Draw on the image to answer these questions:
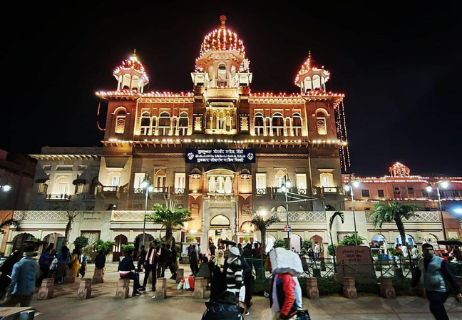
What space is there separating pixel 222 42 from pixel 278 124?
14.1 metres

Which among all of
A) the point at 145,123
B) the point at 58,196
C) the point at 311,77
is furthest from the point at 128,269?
the point at 311,77

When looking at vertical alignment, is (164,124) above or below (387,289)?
above

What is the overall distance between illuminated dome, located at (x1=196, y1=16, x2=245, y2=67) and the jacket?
120ft

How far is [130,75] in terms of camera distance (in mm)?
38500

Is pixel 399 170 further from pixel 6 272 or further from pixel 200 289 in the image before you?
pixel 6 272

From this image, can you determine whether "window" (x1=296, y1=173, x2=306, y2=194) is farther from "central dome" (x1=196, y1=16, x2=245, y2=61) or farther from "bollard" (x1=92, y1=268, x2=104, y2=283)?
"bollard" (x1=92, y1=268, x2=104, y2=283)

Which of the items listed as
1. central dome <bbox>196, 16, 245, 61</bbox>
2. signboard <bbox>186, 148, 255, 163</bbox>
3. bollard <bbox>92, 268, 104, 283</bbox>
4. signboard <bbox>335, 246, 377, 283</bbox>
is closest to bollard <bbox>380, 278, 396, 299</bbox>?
signboard <bbox>335, 246, 377, 283</bbox>

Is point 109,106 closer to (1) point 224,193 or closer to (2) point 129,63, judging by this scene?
(2) point 129,63

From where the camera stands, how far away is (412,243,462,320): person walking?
5988mm

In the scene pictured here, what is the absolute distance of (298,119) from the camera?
36.8 meters

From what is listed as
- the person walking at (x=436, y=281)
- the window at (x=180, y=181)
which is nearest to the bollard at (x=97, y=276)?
the person walking at (x=436, y=281)

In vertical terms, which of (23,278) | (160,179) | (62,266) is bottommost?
(62,266)

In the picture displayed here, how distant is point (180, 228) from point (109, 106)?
18546 millimetres

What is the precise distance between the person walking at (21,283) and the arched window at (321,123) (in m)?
33.1
